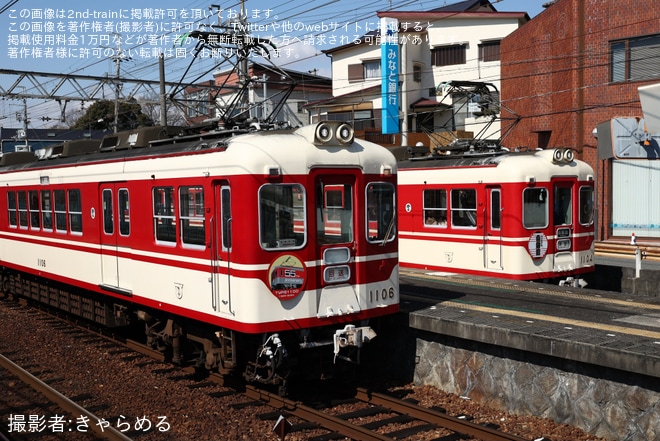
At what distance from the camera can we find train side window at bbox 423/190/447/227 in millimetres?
14332

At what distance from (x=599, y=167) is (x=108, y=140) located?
18166 mm

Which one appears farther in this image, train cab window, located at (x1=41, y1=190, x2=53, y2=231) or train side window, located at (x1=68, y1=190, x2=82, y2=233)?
train cab window, located at (x1=41, y1=190, x2=53, y2=231)

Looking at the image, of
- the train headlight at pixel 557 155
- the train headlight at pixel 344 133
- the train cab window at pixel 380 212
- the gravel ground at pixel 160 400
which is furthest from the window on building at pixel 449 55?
the train headlight at pixel 344 133

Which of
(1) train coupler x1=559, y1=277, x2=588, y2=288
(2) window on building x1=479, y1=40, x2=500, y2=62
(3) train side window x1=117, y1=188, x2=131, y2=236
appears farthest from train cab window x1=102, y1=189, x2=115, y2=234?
(2) window on building x1=479, y1=40, x2=500, y2=62

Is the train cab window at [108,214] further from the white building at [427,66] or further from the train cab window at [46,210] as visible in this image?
the white building at [427,66]

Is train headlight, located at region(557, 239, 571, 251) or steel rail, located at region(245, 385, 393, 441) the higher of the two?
train headlight, located at region(557, 239, 571, 251)

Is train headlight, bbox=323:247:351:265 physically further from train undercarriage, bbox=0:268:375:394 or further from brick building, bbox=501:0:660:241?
brick building, bbox=501:0:660:241

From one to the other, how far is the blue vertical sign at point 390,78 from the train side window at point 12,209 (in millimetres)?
22391

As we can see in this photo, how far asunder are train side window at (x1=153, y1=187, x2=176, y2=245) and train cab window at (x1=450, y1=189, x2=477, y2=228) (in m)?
6.81

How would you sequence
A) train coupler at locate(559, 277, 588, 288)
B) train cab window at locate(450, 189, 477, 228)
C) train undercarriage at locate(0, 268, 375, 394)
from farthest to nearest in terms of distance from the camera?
train cab window at locate(450, 189, 477, 228)
train coupler at locate(559, 277, 588, 288)
train undercarriage at locate(0, 268, 375, 394)

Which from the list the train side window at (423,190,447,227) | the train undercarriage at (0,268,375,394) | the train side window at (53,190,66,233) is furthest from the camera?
the train side window at (423,190,447,227)

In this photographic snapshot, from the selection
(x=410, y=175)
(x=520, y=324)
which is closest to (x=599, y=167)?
(x=410, y=175)

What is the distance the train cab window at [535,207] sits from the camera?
1286cm

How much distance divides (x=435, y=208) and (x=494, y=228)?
5.42 feet
